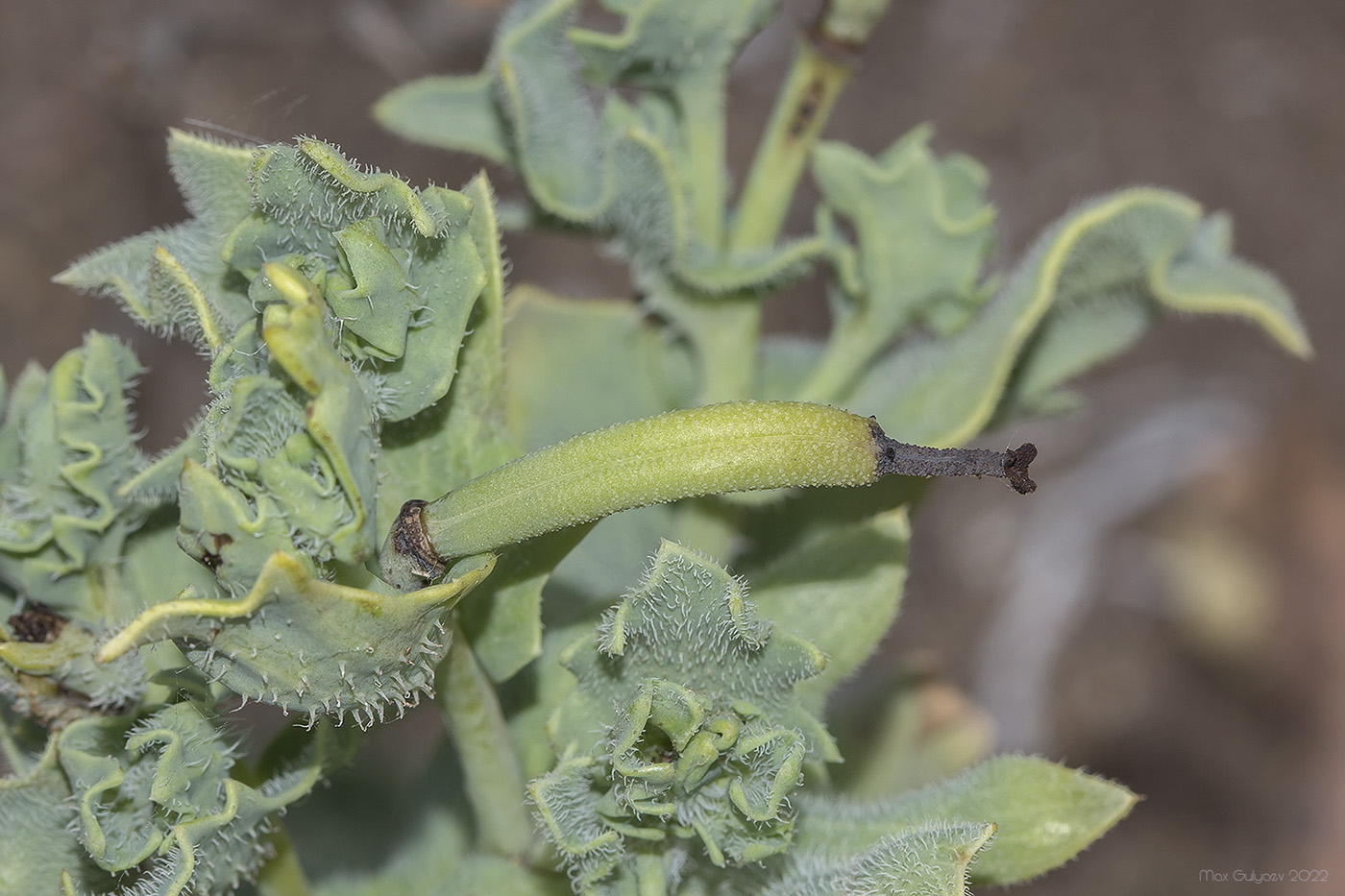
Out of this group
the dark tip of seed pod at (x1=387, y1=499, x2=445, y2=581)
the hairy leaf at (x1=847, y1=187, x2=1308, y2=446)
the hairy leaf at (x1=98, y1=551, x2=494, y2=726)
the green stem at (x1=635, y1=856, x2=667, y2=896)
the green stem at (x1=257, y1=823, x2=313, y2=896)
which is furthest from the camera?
the hairy leaf at (x1=847, y1=187, x2=1308, y2=446)

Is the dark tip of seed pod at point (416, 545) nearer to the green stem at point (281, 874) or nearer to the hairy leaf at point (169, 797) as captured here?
the hairy leaf at point (169, 797)

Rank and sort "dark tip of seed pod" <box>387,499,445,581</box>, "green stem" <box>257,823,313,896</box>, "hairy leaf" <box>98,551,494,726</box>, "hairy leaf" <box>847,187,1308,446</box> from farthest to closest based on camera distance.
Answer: "hairy leaf" <box>847,187,1308,446</box> < "green stem" <box>257,823,313,896</box> < "dark tip of seed pod" <box>387,499,445,581</box> < "hairy leaf" <box>98,551,494,726</box>

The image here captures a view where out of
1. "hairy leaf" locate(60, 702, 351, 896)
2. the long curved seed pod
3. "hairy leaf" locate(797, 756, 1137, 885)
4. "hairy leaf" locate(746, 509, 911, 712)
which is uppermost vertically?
the long curved seed pod

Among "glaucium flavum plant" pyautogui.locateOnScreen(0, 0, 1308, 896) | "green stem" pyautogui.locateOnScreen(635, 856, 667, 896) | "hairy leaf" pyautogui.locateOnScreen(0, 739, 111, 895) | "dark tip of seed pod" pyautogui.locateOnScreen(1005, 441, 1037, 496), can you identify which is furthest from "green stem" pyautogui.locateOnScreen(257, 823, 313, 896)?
"dark tip of seed pod" pyautogui.locateOnScreen(1005, 441, 1037, 496)

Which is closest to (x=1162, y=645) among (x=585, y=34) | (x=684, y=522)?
(x=684, y=522)

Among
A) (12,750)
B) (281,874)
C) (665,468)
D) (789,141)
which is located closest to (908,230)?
(789,141)

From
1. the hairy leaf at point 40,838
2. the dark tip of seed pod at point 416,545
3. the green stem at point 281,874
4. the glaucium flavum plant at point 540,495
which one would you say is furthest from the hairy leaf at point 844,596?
the hairy leaf at point 40,838

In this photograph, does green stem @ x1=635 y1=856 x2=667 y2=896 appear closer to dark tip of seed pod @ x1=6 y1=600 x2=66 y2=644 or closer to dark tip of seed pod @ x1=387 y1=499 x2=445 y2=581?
dark tip of seed pod @ x1=387 y1=499 x2=445 y2=581
